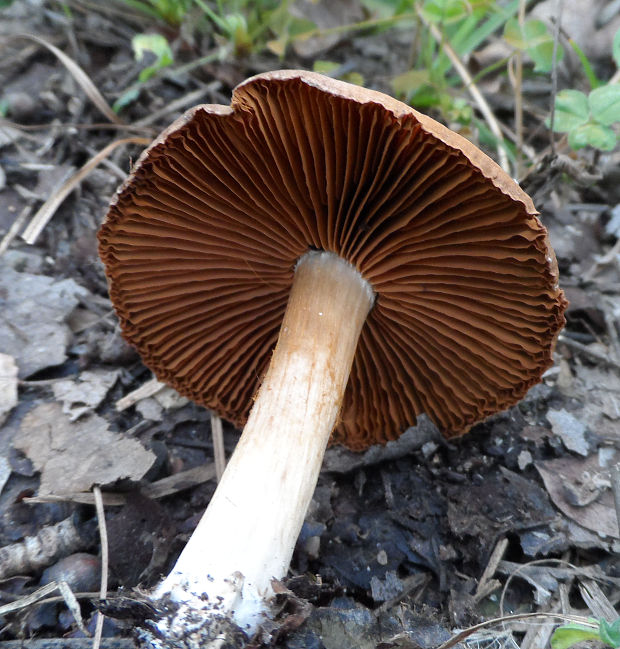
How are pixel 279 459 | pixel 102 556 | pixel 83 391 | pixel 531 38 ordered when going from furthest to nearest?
pixel 531 38, pixel 83 391, pixel 102 556, pixel 279 459

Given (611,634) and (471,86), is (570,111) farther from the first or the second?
(611,634)

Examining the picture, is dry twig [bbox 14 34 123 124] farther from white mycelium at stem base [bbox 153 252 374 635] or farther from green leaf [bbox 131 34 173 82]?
white mycelium at stem base [bbox 153 252 374 635]

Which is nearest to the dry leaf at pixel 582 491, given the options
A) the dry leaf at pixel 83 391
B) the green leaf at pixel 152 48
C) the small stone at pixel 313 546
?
the small stone at pixel 313 546

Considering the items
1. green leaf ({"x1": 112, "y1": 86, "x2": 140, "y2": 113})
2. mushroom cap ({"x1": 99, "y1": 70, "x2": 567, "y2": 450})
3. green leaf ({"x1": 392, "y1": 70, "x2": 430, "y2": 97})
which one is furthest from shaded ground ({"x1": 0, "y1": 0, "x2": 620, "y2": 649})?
green leaf ({"x1": 392, "y1": 70, "x2": 430, "y2": 97})

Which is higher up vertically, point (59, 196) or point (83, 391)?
point (59, 196)

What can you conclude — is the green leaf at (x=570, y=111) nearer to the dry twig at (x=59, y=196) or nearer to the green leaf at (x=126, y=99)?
the dry twig at (x=59, y=196)

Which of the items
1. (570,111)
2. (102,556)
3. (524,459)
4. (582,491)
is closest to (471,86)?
(570,111)
